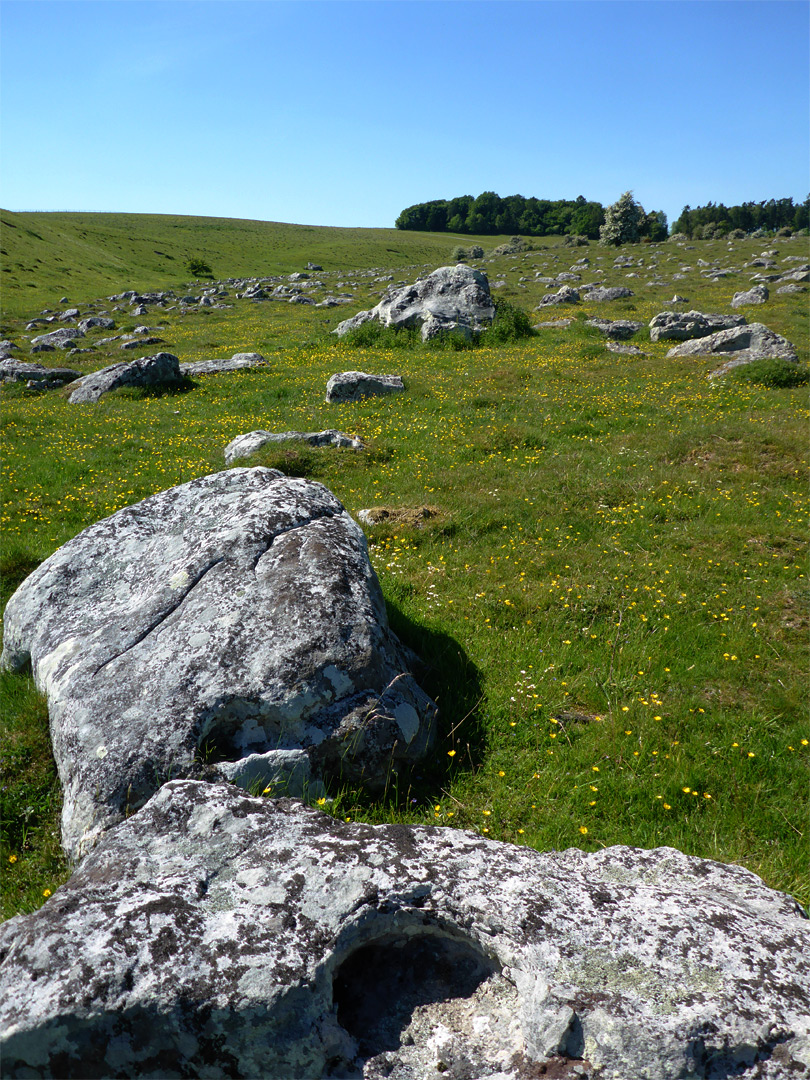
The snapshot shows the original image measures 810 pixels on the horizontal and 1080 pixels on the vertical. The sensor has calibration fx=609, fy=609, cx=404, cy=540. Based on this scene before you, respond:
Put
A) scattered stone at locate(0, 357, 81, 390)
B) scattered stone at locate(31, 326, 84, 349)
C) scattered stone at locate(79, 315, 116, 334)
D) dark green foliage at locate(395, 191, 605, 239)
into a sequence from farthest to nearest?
dark green foliage at locate(395, 191, 605, 239)
scattered stone at locate(79, 315, 116, 334)
scattered stone at locate(31, 326, 84, 349)
scattered stone at locate(0, 357, 81, 390)

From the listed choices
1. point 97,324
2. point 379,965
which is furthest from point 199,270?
point 379,965

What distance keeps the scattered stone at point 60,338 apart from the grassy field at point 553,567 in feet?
46.8

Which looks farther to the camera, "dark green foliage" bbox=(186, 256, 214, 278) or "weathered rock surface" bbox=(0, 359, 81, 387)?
"dark green foliage" bbox=(186, 256, 214, 278)

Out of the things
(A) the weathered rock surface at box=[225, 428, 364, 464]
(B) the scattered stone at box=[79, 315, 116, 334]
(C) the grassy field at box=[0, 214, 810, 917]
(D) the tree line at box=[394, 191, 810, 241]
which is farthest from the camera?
(D) the tree line at box=[394, 191, 810, 241]

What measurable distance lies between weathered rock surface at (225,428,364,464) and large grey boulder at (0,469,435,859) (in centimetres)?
768

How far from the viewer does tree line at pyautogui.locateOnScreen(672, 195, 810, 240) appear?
363ft

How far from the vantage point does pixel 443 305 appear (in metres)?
28.6

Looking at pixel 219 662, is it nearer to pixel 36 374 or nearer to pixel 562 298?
pixel 36 374

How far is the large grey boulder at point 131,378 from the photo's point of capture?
22.7 metres

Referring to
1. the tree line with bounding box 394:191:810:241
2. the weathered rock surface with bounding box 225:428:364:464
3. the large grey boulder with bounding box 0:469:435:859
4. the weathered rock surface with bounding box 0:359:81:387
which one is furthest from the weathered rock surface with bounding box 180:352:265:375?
the tree line with bounding box 394:191:810:241

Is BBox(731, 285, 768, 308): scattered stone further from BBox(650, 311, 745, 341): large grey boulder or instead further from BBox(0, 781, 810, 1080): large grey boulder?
BBox(0, 781, 810, 1080): large grey boulder

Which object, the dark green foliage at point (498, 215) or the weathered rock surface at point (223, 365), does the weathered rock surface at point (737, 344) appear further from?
the dark green foliage at point (498, 215)

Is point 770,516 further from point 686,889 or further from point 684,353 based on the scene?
point 684,353

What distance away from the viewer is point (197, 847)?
3082 mm
